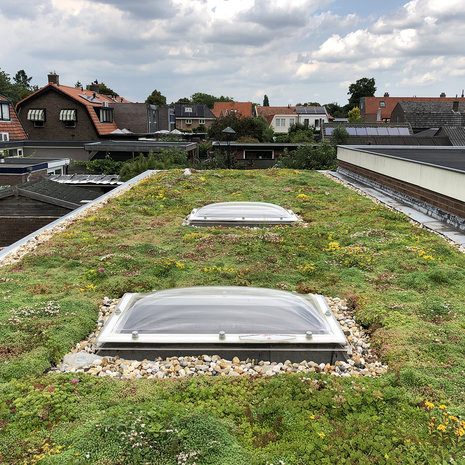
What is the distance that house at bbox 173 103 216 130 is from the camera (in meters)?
75.6

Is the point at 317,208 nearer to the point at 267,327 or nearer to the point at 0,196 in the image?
the point at 267,327

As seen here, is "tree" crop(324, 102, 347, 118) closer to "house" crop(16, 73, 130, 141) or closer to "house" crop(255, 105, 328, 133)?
"house" crop(255, 105, 328, 133)

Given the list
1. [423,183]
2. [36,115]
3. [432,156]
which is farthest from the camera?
[36,115]

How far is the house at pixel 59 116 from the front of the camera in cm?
4147

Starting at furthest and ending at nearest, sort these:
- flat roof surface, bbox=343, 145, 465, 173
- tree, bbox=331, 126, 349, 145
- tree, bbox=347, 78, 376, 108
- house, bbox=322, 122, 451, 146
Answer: tree, bbox=347, 78, 376, 108
house, bbox=322, 122, 451, 146
tree, bbox=331, 126, 349, 145
flat roof surface, bbox=343, 145, 465, 173

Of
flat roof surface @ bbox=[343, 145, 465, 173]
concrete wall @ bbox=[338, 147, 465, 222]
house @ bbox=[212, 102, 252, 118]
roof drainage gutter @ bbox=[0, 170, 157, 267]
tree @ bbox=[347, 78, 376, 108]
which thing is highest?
tree @ bbox=[347, 78, 376, 108]

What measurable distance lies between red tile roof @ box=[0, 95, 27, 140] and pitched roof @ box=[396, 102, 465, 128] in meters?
42.4

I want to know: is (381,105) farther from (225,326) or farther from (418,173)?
(225,326)

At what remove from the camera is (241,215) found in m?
12.8

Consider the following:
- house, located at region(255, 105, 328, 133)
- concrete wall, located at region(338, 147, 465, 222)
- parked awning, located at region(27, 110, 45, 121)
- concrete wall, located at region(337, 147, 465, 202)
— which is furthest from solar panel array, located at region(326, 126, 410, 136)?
house, located at region(255, 105, 328, 133)

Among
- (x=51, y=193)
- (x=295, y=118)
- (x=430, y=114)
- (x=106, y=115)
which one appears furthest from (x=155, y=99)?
(x=51, y=193)

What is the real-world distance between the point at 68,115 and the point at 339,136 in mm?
24762

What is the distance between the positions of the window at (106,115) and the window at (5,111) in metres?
8.66

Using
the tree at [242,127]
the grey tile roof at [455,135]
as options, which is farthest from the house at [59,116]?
the grey tile roof at [455,135]
